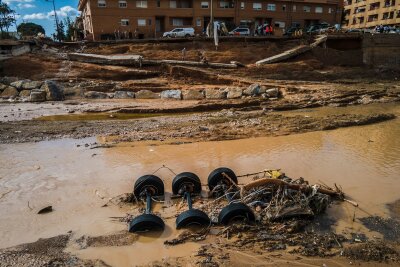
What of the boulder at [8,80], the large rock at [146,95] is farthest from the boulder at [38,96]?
the large rock at [146,95]

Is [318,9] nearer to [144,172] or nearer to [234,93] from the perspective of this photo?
[234,93]

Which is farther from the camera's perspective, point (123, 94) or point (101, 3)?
point (101, 3)

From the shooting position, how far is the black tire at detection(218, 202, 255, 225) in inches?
260

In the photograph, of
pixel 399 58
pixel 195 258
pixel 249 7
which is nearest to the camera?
pixel 195 258

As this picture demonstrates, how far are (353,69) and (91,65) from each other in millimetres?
24714

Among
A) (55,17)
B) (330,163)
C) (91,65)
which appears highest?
(55,17)

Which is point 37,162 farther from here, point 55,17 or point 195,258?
point 55,17

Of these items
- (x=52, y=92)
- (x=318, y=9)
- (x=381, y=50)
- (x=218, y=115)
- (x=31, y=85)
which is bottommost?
(x=218, y=115)

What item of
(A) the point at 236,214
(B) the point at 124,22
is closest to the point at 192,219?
(A) the point at 236,214

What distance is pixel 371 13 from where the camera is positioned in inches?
2638

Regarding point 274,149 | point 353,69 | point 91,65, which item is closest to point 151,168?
point 274,149

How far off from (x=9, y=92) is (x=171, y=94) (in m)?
11.7

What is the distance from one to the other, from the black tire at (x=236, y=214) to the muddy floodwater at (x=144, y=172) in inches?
33.6

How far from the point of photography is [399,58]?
36.3 meters
